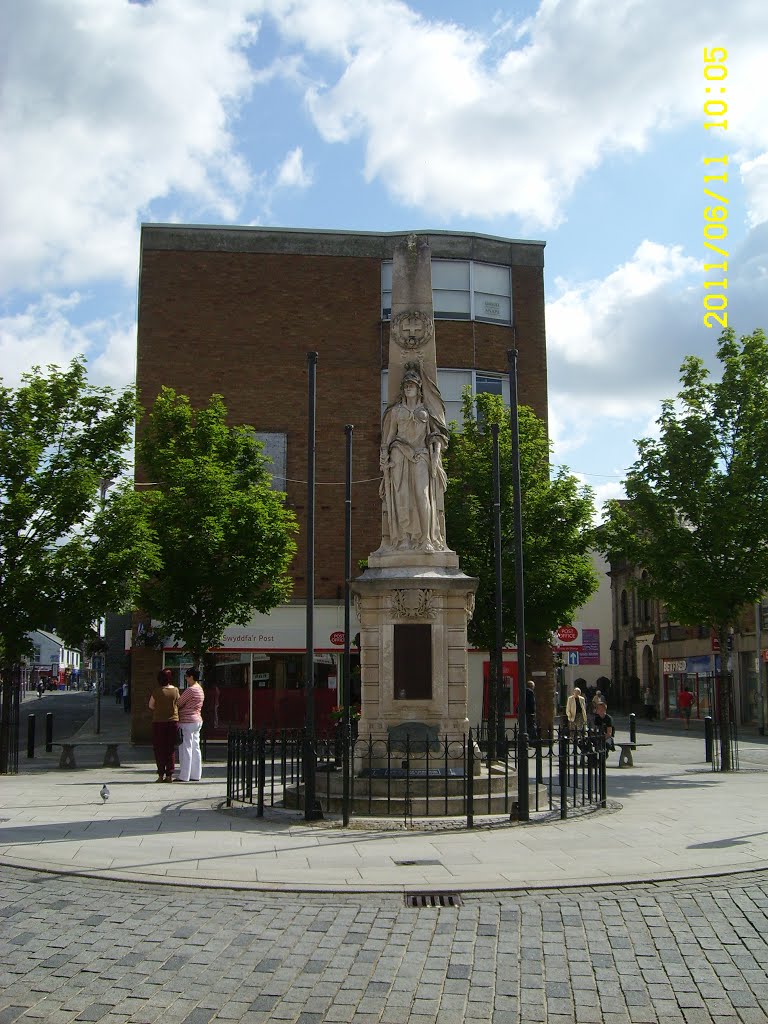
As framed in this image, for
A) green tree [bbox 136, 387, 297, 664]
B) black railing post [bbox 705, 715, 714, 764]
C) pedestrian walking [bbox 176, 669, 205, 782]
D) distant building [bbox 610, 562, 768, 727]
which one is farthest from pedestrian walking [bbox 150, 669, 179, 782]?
distant building [bbox 610, 562, 768, 727]

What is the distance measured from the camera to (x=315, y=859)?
9844 mm

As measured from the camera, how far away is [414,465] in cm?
1521

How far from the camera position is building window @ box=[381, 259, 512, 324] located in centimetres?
3369

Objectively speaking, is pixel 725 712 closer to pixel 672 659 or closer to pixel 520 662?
pixel 520 662

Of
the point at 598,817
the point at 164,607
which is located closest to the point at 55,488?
the point at 164,607

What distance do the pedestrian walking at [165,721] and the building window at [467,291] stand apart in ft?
63.2

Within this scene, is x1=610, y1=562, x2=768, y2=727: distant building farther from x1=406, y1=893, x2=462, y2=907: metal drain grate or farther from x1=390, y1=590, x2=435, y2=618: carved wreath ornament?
x1=406, y1=893, x2=462, y2=907: metal drain grate

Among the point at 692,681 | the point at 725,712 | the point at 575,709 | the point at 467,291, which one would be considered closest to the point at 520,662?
the point at 725,712

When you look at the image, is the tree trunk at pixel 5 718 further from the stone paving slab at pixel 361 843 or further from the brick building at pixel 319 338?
the brick building at pixel 319 338

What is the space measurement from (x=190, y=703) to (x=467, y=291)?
20652 mm

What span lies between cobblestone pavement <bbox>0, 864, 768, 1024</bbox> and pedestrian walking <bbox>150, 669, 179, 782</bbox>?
793 cm

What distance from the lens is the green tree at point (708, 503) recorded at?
2006cm

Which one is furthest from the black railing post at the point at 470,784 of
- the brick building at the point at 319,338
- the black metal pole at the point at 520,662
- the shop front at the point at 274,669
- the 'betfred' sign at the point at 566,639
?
the 'betfred' sign at the point at 566,639

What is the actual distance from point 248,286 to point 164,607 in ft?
41.6
